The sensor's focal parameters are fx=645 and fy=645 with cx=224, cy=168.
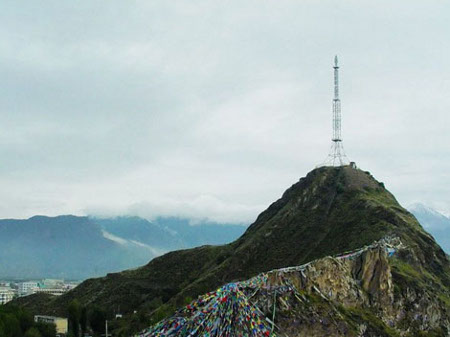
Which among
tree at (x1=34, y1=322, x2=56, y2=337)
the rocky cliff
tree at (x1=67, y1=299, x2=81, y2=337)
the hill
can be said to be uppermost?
the hill

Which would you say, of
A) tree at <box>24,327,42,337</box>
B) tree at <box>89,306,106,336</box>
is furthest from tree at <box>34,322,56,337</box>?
tree at <box>89,306,106,336</box>

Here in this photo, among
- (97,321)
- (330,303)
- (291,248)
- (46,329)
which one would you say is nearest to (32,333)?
(46,329)

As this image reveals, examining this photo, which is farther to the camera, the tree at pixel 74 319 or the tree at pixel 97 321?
the tree at pixel 97 321

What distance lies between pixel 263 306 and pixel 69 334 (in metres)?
35.1

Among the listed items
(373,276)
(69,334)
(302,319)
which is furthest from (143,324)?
→ (302,319)

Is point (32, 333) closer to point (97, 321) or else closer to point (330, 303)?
point (97, 321)

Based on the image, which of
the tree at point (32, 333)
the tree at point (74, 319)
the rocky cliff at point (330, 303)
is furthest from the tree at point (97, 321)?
the rocky cliff at point (330, 303)

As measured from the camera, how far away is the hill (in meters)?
87.8

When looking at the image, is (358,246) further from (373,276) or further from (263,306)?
(263,306)

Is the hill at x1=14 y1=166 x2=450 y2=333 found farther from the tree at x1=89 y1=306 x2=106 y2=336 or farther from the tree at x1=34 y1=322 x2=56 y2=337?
the tree at x1=34 y1=322 x2=56 y2=337

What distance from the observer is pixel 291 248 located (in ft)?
328

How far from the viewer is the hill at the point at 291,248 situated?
87750 mm

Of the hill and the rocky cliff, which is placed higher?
the hill

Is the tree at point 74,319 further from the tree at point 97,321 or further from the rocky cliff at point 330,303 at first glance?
the rocky cliff at point 330,303
